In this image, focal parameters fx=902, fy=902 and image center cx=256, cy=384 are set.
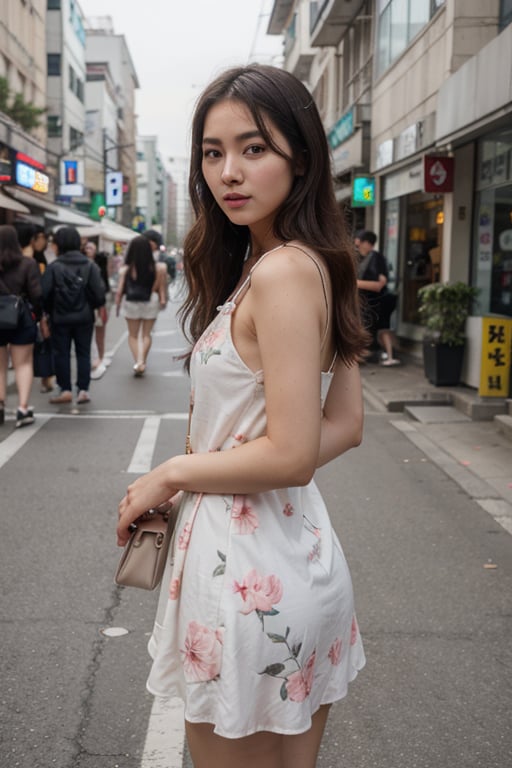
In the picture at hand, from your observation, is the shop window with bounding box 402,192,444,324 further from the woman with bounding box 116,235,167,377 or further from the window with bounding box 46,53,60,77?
the window with bounding box 46,53,60,77

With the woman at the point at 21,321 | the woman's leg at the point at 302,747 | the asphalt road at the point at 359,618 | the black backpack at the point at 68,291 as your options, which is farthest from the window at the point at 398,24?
the woman's leg at the point at 302,747

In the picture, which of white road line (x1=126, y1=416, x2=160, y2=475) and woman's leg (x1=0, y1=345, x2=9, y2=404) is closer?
white road line (x1=126, y1=416, x2=160, y2=475)

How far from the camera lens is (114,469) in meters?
7.20

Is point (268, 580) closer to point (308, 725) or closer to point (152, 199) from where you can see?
point (308, 725)

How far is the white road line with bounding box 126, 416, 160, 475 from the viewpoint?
23.9ft

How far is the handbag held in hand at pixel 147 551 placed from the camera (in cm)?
171

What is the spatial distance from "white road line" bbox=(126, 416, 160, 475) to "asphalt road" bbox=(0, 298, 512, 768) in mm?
60

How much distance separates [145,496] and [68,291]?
8.66m

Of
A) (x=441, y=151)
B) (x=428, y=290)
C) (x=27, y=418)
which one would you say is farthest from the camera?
(x=441, y=151)

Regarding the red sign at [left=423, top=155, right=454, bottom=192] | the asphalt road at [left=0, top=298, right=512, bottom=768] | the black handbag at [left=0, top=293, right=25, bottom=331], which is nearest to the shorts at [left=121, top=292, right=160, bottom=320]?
the black handbag at [left=0, top=293, right=25, bottom=331]

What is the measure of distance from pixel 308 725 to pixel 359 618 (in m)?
2.55

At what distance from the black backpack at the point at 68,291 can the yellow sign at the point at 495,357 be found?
14.7 feet

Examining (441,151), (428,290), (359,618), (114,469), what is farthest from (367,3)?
(359,618)

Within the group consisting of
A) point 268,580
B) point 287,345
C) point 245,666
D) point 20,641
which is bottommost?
point 20,641
